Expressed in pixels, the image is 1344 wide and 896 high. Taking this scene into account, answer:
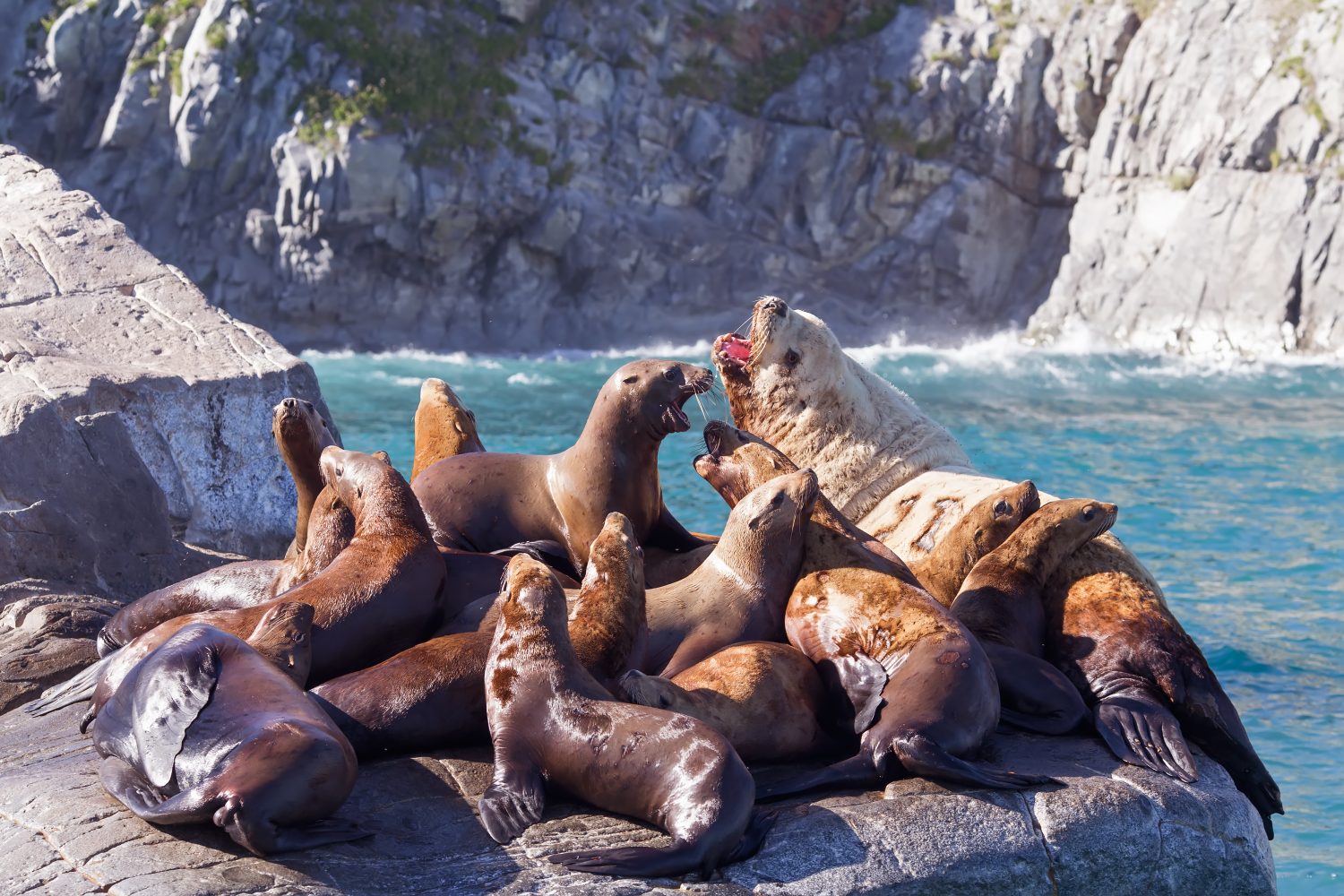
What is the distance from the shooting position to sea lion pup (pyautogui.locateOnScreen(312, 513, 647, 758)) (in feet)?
14.0

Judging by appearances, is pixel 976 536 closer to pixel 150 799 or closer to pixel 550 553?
pixel 550 553

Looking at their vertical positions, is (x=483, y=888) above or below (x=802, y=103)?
below

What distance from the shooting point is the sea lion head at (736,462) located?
578 centimetres

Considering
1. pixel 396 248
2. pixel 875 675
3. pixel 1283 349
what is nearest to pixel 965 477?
pixel 875 675

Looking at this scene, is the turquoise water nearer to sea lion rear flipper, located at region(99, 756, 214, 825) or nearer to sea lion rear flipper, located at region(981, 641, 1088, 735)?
sea lion rear flipper, located at region(981, 641, 1088, 735)

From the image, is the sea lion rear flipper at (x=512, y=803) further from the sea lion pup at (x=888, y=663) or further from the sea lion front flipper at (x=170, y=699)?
the sea lion front flipper at (x=170, y=699)

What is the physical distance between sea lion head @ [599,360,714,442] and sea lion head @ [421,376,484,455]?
4.13 ft

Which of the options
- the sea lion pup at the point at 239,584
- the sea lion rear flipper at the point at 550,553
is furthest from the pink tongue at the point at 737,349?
the sea lion pup at the point at 239,584

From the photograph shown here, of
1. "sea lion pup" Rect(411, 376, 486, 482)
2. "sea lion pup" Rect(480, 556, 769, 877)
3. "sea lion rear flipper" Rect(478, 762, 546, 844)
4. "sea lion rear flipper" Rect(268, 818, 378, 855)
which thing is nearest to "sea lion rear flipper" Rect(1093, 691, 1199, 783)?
"sea lion pup" Rect(480, 556, 769, 877)

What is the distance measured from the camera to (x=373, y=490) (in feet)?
17.0

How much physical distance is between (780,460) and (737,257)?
26.2 m

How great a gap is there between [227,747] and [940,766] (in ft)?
6.42

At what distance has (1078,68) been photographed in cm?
3175

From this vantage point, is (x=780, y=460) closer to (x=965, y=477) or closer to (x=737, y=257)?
(x=965, y=477)
